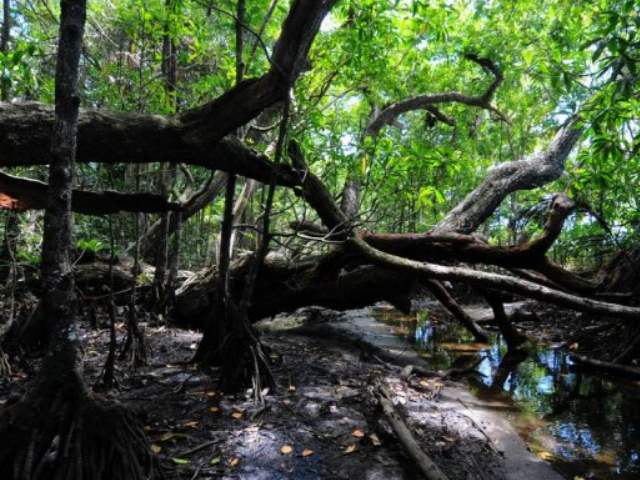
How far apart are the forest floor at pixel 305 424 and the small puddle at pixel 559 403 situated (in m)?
0.33

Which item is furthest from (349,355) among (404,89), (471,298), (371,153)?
(471,298)

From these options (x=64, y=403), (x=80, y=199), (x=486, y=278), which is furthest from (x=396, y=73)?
(x=64, y=403)

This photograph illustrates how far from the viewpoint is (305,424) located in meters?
4.14

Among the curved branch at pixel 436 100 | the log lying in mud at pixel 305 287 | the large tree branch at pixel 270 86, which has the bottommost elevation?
the log lying in mud at pixel 305 287

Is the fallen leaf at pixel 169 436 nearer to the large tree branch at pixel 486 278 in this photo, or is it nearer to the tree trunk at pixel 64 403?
the tree trunk at pixel 64 403

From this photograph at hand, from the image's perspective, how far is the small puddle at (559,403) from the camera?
3951mm

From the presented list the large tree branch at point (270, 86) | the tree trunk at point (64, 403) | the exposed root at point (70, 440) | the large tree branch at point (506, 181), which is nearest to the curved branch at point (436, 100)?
the large tree branch at point (506, 181)

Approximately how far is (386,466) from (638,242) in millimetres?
6823

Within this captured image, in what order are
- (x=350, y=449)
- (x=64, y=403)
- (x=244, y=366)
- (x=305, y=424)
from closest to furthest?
(x=64, y=403), (x=350, y=449), (x=305, y=424), (x=244, y=366)

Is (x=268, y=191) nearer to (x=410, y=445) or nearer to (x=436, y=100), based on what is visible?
(x=410, y=445)

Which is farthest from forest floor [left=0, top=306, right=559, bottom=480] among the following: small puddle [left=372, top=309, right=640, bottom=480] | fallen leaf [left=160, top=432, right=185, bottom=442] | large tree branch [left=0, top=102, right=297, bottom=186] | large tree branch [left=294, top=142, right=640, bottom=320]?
large tree branch [left=0, top=102, right=297, bottom=186]

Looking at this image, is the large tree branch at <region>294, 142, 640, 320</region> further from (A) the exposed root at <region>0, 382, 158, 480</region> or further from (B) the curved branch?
(B) the curved branch

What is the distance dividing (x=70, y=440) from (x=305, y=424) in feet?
7.02

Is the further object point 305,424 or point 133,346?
point 133,346
